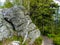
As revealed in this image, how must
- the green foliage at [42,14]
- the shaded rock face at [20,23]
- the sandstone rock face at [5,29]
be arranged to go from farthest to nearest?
the green foliage at [42,14], the shaded rock face at [20,23], the sandstone rock face at [5,29]

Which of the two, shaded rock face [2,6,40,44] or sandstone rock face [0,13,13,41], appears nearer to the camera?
sandstone rock face [0,13,13,41]

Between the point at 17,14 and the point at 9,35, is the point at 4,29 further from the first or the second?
the point at 17,14

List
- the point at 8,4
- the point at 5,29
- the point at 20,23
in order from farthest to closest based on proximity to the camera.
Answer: the point at 8,4 → the point at 20,23 → the point at 5,29

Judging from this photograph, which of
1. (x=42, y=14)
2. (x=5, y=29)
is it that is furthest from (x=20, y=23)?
(x=42, y=14)

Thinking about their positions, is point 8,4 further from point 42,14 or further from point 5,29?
point 5,29

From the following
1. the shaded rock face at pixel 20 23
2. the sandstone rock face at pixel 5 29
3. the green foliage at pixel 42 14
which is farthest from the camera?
the green foliage at pixel 42 14

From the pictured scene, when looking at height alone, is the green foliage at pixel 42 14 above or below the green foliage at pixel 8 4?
below

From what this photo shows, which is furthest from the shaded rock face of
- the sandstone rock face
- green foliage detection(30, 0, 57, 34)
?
green foliage detection(30, 0, 57, 34)

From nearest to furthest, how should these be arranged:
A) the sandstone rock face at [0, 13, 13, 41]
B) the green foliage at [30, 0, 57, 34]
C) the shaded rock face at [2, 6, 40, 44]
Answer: the sandstone rock face at [0, 13, 13, 41], the shaded rock face at [2, 6, 40, 44], the green foliage at [30, 0, 57, 34]

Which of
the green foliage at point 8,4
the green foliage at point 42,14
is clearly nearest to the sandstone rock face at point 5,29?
the green foliage at point 8,4

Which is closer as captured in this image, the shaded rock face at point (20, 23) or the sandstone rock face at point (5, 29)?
the sandstone rock face at point (5, 29)

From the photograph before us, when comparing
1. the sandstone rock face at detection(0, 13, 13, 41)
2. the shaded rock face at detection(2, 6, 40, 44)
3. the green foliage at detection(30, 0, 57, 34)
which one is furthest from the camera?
the green foliage at detection(30, 0, 57, 34)

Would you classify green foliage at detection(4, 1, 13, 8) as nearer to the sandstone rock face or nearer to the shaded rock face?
the shaded rock face

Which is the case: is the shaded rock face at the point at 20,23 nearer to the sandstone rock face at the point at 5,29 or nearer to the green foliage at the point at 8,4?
the sandstone rock face at the point at 5,29
